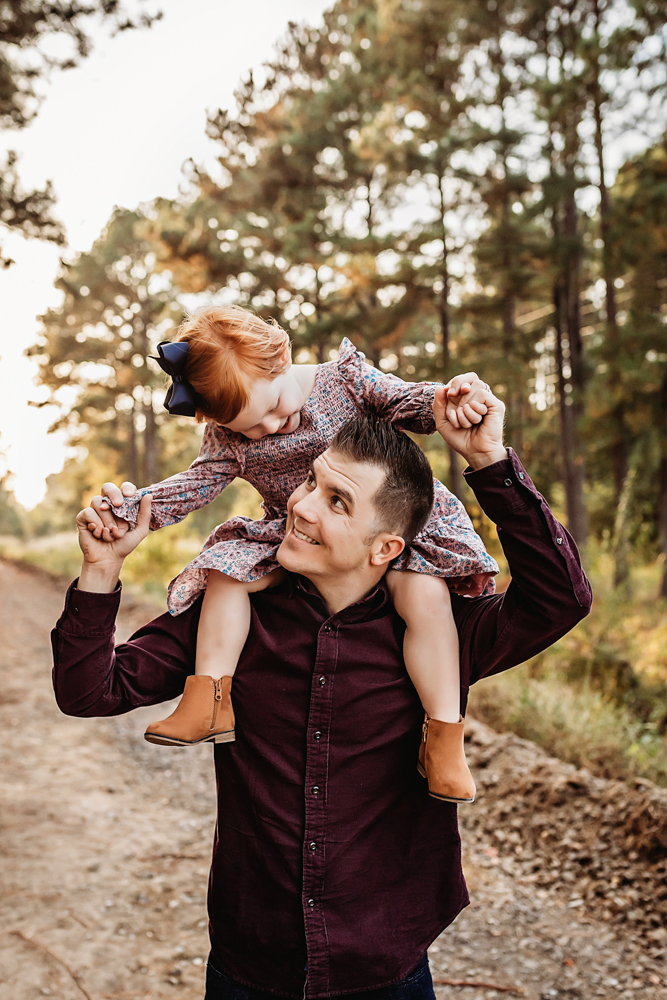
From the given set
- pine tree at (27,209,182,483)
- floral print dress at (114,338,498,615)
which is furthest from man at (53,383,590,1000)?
pine tree at (27,209,182,483)

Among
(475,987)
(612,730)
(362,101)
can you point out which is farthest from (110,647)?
(362,101)

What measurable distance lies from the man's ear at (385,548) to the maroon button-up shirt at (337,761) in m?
0.10

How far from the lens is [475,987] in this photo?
3.29 metres

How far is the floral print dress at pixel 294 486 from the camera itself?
1665 millimetres

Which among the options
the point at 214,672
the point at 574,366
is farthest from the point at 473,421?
the point at 574,366

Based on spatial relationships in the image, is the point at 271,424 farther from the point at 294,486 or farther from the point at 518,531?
the point at 518,531

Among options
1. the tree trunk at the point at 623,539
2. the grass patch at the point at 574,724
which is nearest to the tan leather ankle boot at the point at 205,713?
the grass patch at the point at 574,724

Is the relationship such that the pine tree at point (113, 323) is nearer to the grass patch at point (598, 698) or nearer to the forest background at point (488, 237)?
the forest background at point (488, 237)

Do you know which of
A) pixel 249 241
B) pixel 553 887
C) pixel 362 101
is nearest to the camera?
pixel 553 887

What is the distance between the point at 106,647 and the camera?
5.12ft

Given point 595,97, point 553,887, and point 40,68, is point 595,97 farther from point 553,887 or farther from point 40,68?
point 553,887

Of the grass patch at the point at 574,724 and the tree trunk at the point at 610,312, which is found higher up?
the tree trunk at the point at 610,312

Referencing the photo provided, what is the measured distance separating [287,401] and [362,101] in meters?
13.4

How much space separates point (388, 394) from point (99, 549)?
0.75 meters
